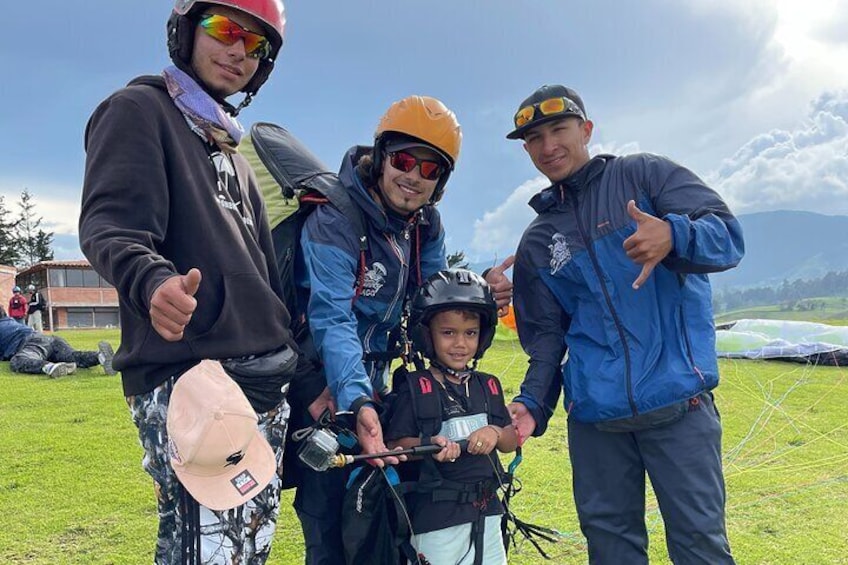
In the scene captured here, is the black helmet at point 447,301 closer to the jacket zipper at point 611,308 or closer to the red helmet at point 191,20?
the jacket zipper at point 611,308

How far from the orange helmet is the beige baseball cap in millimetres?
1702

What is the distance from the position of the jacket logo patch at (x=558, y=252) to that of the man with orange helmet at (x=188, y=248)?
64.5 inches

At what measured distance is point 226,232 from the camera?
2303 millimetres

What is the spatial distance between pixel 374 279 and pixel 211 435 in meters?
1.46

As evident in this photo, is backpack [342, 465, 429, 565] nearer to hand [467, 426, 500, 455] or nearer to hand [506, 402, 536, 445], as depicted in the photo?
hand [467, 426, 500, 455]

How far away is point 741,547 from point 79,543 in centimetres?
560

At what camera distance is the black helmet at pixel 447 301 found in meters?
3.43

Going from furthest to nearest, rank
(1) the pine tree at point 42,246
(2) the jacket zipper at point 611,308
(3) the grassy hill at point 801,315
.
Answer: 1. (1) the pine tree at point 42,246
2. (3) the grassy hill at point 801,315
3. (2) the jacket zipper at point 611,308

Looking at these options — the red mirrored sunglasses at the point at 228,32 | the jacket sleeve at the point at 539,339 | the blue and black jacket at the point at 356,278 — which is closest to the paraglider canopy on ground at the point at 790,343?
the jacket sleeve at the point at 539,339

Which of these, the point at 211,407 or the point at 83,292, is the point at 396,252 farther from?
the point at 83,292

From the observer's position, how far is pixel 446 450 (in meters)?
2.97

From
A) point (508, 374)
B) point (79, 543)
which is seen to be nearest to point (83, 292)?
point (508, 374)

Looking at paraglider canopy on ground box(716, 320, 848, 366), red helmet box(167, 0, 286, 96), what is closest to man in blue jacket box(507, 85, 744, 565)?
red helmet box(167, 0, 286, 96)

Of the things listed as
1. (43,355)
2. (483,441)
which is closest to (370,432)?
(483,441)
